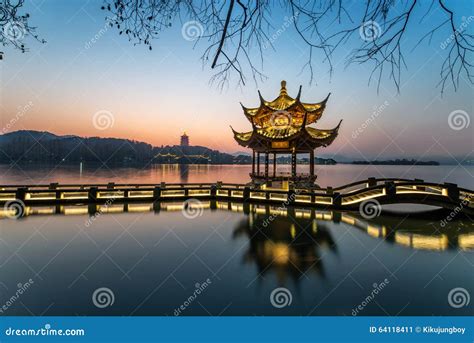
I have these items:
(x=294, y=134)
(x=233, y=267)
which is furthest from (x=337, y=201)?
(x=233, y=267)

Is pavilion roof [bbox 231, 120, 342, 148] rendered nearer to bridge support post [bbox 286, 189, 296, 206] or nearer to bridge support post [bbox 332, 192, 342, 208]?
bridge support post [bbox 286, 189, 296, 206]

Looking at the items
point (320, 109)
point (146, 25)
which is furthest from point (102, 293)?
point (320, 109)

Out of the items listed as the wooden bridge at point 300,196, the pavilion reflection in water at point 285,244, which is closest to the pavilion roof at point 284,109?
the wooden bridge at point 300,196

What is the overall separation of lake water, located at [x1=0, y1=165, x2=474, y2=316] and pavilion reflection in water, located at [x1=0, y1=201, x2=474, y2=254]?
7cm

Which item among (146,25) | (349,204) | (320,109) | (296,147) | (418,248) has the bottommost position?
(418,248)

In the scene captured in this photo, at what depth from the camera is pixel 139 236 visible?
7625 mm

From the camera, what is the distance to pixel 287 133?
59.3ft

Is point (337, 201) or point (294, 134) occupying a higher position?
point (294, 134)

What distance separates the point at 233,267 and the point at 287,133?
14379 millimetres

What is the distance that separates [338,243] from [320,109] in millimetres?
15334

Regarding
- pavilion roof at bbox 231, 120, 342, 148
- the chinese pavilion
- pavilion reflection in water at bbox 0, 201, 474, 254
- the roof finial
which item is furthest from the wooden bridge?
the roof finial

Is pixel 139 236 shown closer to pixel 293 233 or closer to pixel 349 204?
pixel 293 233

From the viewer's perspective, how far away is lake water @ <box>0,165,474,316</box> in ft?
13.1

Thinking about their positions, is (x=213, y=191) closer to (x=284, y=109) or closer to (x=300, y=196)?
(x=300, y=196)
